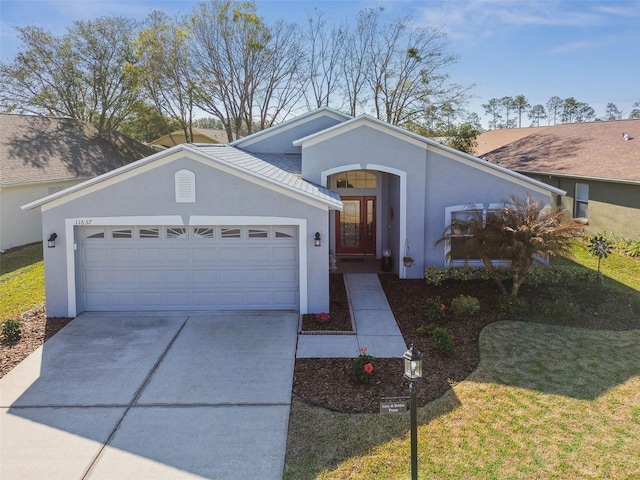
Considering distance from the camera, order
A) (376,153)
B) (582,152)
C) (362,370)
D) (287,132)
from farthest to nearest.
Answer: (582,152), (287,132), (376,153), (362,370)

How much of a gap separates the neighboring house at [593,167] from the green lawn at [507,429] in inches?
355

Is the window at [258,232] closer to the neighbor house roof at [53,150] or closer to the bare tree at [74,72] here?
the neighbor house roof at [53,150]

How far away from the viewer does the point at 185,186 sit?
10.7 meters

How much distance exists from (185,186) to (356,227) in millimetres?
7413

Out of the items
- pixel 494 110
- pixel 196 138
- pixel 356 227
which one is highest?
pixel 494 110

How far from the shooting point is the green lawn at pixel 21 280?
Answer: 11922mm

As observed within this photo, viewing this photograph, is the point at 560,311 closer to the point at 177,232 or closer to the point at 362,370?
the point at 362,370

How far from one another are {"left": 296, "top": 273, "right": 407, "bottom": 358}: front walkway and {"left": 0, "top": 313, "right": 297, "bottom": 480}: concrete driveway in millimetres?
504

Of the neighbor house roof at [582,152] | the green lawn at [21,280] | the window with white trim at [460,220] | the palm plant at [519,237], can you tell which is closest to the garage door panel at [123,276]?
the green lawn at [21,280]

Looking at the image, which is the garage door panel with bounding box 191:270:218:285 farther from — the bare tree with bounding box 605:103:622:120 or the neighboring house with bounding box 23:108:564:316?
the bare tree with bounding box 605:103:622:120

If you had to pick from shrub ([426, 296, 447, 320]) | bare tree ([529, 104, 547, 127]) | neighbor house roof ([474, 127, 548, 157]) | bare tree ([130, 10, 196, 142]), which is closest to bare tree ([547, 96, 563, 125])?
bare tree ([529, 104, 547, 127])

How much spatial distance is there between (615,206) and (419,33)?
20332 mm

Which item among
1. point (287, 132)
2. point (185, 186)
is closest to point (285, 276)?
point (185, 186)

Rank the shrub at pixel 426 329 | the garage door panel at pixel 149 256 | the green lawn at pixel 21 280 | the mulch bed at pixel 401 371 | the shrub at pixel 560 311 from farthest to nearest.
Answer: the green lawn at pixel 21 280, the garage door panel at pixel 149 256, the shrub at pixel 560 311, the shrub at pixel 426 329, the mulch bed at pixel 401 371
